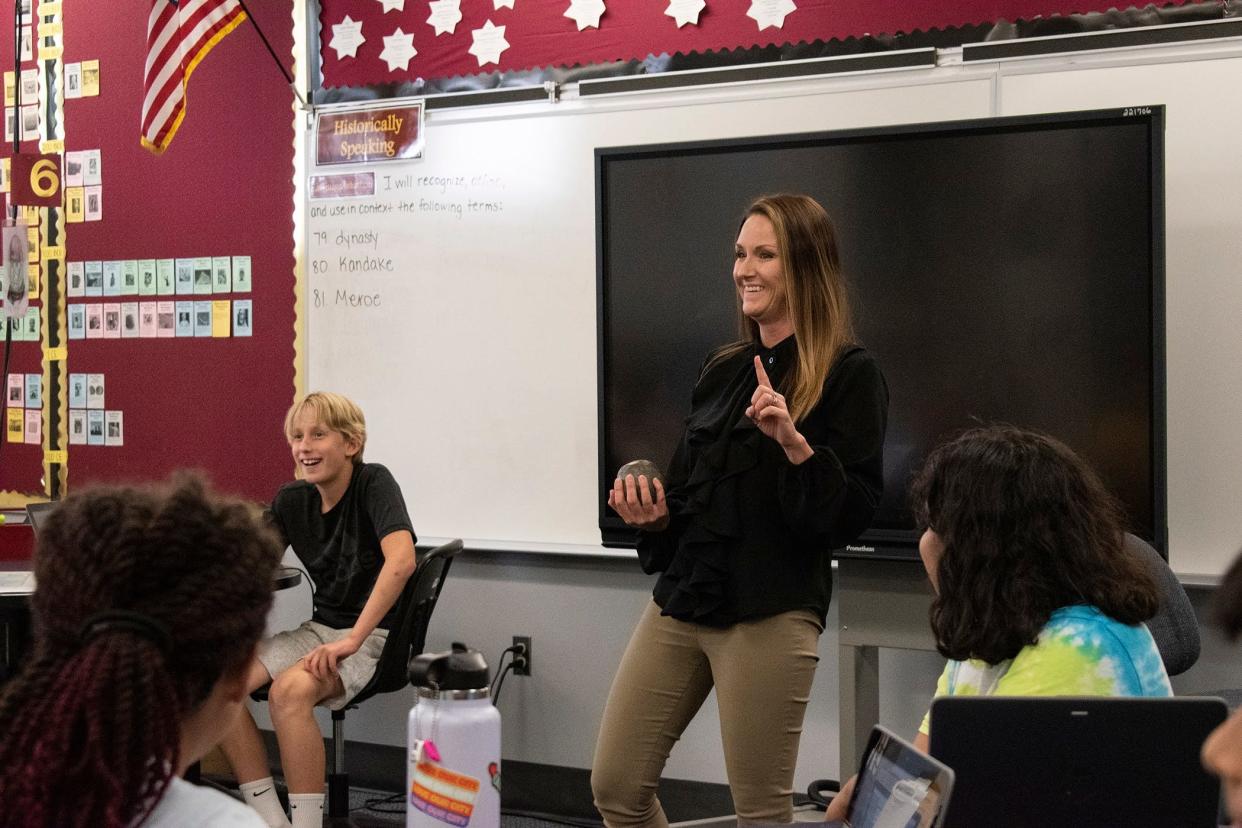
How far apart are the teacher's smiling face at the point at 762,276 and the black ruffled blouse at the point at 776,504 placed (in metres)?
0.06

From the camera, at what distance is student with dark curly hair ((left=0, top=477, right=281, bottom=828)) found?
3.23 feet

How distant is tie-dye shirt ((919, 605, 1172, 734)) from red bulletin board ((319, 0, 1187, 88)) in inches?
84.1

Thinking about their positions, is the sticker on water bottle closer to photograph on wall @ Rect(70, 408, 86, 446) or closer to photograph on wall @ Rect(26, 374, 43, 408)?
photograph on wall @ Rect(70, 408, 86, 446)

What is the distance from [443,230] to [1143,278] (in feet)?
6.64

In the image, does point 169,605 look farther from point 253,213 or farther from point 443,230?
point 253,213

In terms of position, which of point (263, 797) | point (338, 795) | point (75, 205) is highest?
point (75, 205)

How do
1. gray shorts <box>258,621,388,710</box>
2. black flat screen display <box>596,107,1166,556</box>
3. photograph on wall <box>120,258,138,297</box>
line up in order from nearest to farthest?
black flat screen display <box>596,107,1166,556</box> < gray shorts <box>258,621,388,710</box> < photograph on wall <box>120,258,138,297</box>

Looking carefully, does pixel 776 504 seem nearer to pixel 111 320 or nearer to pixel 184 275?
pixel 184 275

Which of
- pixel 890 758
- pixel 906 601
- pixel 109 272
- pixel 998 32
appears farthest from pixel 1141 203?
pixel 109 272

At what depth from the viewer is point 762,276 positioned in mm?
2496

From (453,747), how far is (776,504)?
1.19m

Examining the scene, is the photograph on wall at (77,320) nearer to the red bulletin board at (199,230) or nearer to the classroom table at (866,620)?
the red bulletin board at (199,230)

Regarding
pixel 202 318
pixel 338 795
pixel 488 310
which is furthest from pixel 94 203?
pixel 338 795

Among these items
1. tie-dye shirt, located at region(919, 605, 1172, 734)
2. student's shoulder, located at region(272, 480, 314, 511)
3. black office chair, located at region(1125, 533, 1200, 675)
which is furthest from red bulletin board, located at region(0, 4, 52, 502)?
tie-dye shirt, located at region(919, 605, 1172, 734)
